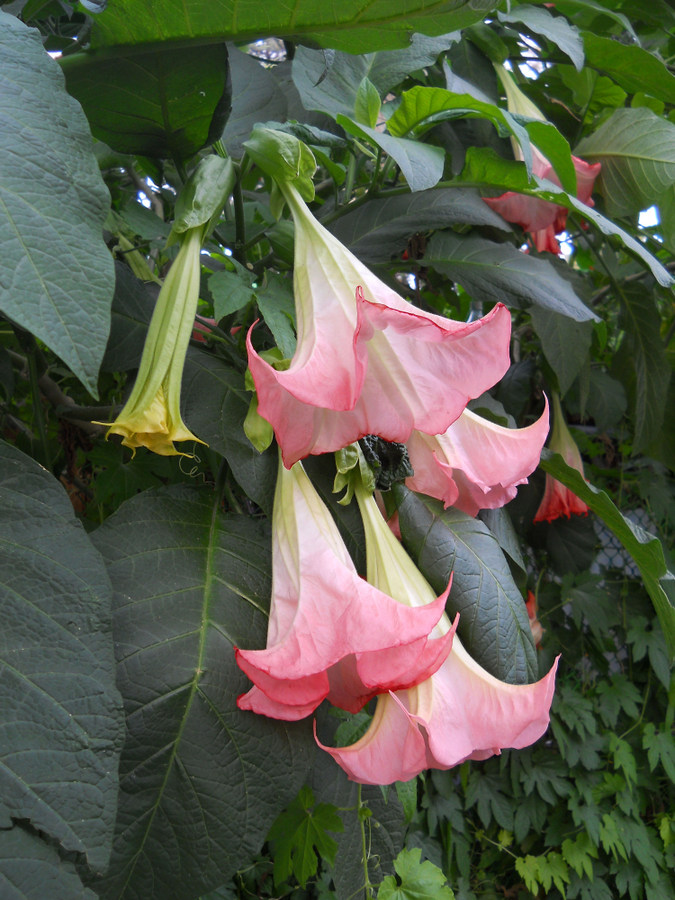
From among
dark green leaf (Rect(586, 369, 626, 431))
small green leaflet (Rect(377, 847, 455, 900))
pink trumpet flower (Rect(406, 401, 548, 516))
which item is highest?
pink trumpet flower (Rect(406, 401, 548, 516))

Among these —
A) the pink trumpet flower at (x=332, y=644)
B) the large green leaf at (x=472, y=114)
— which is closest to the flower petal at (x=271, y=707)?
the pink trumpet flower at (x=332, y=644)

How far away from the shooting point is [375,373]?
14.9 inches

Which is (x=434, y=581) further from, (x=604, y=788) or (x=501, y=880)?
(x=501, y=880)

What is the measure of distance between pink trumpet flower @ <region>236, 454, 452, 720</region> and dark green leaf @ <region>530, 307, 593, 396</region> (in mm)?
474

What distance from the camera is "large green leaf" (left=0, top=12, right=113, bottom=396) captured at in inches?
10.7

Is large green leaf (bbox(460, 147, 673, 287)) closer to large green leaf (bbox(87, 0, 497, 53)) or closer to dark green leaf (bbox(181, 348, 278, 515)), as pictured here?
large green leaf (bbox(87, 0, 497, 53))

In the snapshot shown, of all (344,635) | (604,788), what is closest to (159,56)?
(344,635)

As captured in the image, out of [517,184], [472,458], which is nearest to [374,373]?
[472,458]

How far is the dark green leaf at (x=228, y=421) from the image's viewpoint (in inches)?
18.2

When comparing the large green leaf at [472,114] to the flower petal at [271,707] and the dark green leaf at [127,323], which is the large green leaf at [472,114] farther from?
the flower petal at [271,707]

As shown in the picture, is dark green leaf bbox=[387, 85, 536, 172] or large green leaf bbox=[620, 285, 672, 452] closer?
dark green leaf bbox=[387, 85, 536, 172]

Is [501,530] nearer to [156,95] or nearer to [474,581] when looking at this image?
[474,581]

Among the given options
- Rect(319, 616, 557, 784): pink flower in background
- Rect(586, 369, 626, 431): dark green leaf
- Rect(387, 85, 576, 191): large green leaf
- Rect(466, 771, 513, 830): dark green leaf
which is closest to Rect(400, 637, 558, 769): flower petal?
Rect(319, 616, 557, 784): pink flower in background

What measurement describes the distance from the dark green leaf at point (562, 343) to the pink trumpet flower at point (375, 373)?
0.44 metres
